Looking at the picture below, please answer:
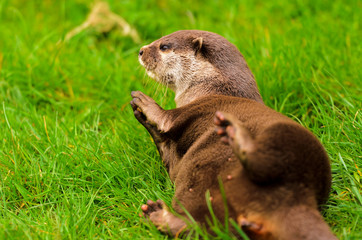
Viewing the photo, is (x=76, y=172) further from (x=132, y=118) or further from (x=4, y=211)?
(x=132, y=118)

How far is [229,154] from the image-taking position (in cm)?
237

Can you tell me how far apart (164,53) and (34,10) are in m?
3.28

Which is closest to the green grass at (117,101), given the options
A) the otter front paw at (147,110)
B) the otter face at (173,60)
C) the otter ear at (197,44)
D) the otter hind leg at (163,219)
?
the otter hind leg at (163,219)

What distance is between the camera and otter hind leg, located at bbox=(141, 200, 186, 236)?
7.57 ft

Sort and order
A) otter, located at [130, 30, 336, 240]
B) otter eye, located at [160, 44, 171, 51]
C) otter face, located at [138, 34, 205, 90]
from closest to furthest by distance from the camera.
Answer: otter, located at [130, 30, 336, 240] → otter face, located at [138, 34, 205, 90] → otter eye, located at [160, 44, 171, 51]

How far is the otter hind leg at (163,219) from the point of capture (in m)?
2.31

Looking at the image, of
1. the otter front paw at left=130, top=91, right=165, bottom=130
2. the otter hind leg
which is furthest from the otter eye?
the otter hind leg

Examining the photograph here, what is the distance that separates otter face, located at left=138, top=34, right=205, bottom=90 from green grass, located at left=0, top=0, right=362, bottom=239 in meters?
0.18

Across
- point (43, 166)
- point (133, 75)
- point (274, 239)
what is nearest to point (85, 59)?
point (133, 75)

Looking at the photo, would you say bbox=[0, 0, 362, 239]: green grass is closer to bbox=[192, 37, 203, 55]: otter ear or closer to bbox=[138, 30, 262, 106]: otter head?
bbox=[138, 30, 262, 106]: otter head

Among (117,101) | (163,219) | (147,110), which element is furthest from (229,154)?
(117,101)

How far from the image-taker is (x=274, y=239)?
79.1 inches

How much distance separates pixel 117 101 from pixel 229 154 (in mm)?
1896

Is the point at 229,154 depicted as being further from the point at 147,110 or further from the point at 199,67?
the point at 199,67
